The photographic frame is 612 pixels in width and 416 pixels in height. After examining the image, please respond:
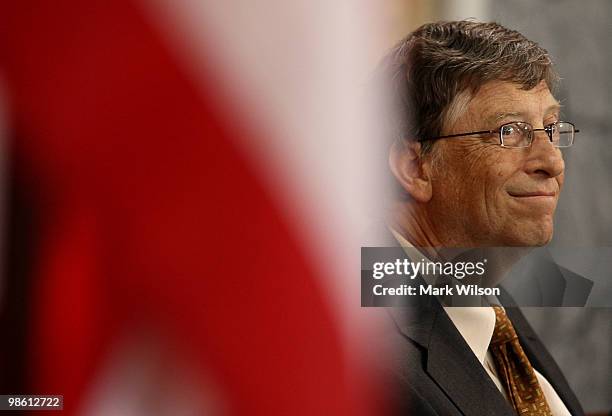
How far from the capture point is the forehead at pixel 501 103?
1.01 metres

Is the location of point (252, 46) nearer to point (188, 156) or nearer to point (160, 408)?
point (188, 156)

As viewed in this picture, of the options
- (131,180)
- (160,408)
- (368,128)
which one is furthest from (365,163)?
(160,408)

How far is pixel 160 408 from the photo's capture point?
113 centimetres

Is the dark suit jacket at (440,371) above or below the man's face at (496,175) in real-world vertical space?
below

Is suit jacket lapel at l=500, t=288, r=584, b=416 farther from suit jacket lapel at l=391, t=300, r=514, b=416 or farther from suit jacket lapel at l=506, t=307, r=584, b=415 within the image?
suit jacket lapel at l=391, t=300, r=514, b=416

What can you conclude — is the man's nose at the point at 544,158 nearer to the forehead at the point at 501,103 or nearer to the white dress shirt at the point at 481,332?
the forehead at the point at 501,103

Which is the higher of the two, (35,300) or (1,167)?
(1,167)

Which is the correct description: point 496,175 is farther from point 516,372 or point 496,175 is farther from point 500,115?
point 516,372

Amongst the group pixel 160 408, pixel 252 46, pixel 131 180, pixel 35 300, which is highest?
pixel 252 46

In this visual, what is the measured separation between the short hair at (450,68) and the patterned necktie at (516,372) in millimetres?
302

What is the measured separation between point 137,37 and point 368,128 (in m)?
0.38

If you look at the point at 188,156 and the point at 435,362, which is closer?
the point at 435,362

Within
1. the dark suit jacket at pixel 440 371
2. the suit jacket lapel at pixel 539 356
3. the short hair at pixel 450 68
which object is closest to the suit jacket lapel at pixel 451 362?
the dark suit jacket at pixel 440 371

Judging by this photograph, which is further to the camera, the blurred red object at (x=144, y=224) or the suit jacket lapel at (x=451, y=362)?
the blurred red object at (x=144, y=224)
